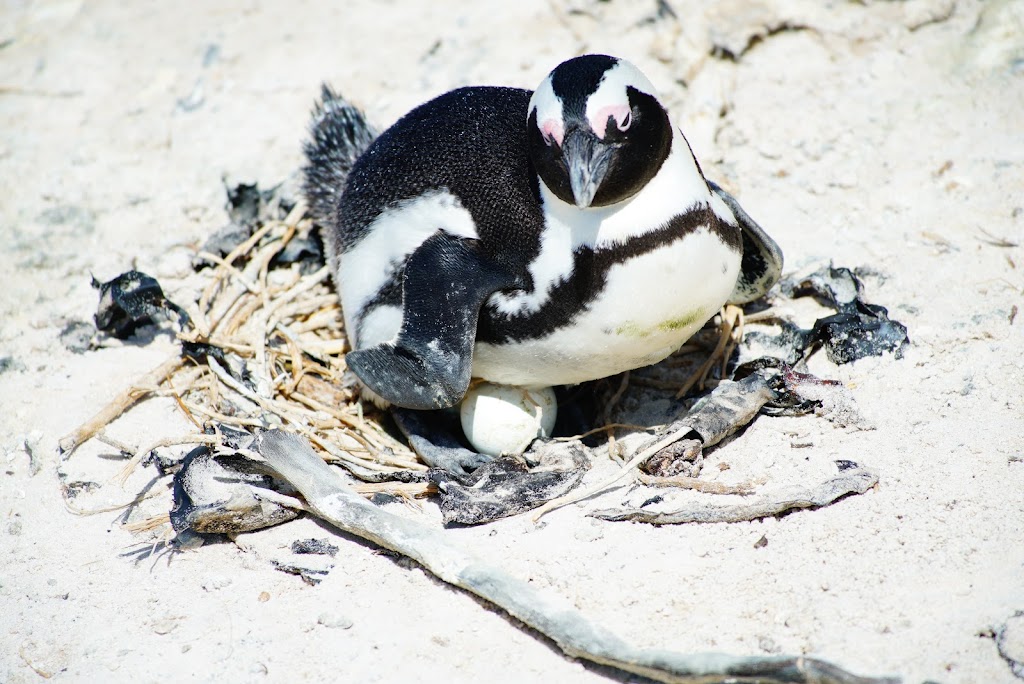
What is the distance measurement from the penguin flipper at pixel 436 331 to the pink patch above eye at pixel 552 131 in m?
0.39

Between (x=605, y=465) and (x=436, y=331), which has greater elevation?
(x=436, y=331)

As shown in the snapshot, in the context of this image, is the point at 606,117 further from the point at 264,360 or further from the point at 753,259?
the point at 264,360

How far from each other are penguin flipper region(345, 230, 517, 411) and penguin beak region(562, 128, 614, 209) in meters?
0.38

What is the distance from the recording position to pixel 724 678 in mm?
1843

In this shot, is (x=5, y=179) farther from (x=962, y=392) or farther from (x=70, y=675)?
(x=962, y=392)

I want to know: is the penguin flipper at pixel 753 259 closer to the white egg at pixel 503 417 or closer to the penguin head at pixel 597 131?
the penguin head at pixel 597 131

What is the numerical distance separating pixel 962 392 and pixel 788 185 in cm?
132

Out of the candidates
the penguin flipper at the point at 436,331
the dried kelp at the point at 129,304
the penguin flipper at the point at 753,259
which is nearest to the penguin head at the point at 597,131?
the penguin flipper at the point at 436,331

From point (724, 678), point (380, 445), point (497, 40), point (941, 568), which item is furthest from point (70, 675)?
point (497, 40)

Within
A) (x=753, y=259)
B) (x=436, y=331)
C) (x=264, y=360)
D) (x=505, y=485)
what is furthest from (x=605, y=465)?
(x=264, y=360)

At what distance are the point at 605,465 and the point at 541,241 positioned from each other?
2.24ft

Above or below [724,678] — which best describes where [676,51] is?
above

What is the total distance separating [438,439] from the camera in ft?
9.40

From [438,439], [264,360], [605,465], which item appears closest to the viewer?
[605,465]
